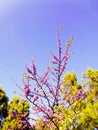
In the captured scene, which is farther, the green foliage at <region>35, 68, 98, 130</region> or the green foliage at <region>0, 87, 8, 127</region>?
the green foliage at <region>0, 87, 8, 127</region>

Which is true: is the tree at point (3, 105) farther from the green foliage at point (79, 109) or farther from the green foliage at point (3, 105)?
the green foliage at point (79, 109)

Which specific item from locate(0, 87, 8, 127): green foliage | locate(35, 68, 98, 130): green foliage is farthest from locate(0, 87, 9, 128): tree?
locate(35, 68, 98, 130): green foliage

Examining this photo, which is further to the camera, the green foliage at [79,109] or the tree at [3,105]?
the tree at [3,105]

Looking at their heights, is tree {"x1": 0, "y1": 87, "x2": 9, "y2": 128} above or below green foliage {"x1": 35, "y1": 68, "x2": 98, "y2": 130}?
above

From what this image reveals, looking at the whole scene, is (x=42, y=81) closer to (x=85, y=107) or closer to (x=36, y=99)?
(x=36, y=99)

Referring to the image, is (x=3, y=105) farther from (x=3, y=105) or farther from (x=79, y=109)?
(x=79, y=109)

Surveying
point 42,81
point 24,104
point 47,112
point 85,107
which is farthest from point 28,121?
point 24,104

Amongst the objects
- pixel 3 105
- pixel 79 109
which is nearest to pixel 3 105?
pixel 3 105

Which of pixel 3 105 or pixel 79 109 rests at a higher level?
pixel 3 105

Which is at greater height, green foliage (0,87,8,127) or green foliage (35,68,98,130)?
green foliage (0,87,8,127)

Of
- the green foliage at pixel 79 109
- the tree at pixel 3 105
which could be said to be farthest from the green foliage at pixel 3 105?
the green foliage at pixel 79 109

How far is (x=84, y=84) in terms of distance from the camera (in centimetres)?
875

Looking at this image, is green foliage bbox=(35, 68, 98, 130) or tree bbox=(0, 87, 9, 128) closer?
green foliage bbox=(35, 68, 98, 130)

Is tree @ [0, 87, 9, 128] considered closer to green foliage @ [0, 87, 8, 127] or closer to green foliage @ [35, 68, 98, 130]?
green foliage @ [0, 87, 8, 127]
